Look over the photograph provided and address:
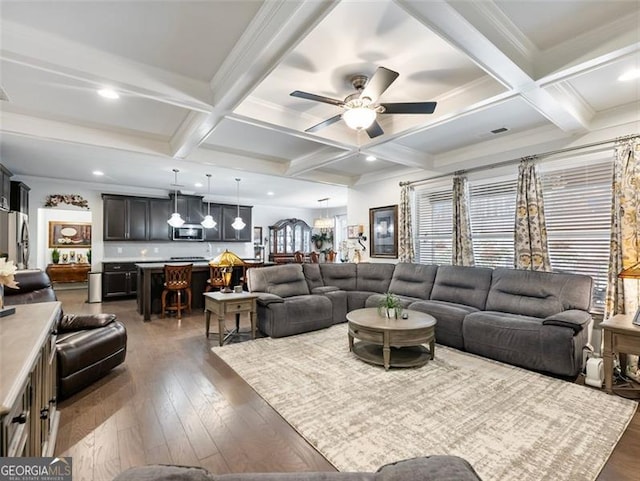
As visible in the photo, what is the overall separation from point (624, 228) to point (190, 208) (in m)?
8.42

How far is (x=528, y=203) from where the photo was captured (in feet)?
13.3

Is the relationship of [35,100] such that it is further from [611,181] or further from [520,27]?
[611,181]

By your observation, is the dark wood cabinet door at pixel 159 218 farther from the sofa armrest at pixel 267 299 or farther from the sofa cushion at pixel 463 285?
the sofa cushion at pixel 463 285

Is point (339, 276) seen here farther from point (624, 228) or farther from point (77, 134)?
point (77, 134)

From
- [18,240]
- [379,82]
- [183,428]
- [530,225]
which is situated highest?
[379,82]

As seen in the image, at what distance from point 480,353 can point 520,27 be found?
320 centimetres

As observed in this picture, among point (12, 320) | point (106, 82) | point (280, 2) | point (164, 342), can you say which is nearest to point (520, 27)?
point (280, 2)

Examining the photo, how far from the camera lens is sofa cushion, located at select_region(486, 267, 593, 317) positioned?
11.5 feet

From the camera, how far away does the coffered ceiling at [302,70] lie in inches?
79.1

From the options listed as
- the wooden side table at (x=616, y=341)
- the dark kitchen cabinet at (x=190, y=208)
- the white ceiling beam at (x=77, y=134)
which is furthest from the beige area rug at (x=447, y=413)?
the dark kitchen cabinet at (x=190, y=208)

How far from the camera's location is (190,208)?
329 inches

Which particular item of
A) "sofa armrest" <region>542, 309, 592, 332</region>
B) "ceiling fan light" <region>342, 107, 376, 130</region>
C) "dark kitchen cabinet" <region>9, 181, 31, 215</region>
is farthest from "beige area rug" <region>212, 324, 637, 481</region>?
"dark kitchen cabinet" <region>9, 181, 31, 215</region>

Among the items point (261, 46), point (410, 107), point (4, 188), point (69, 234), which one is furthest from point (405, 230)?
point (69, 234)

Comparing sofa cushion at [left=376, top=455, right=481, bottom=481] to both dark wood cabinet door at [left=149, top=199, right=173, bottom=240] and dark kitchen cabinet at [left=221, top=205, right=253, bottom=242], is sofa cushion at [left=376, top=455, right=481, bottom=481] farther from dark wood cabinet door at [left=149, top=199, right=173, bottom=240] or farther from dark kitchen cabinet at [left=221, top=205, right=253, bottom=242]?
dark kitchen cabinet at [left=221, top=205, right=253, bottom=242]
